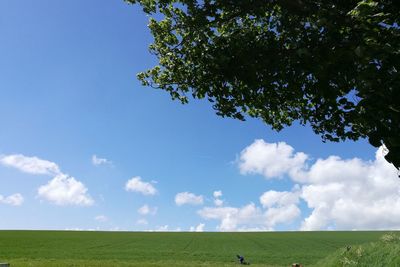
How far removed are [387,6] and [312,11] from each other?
5.07 ft

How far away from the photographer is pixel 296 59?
10.7 meters

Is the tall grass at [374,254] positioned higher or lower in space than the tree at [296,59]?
lower

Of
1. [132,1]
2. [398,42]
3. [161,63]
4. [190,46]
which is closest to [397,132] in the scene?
[398,42]

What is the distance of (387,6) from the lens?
31.7 feet

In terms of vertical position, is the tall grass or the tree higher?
the tree

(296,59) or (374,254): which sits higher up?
(296,59)

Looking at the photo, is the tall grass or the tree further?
the tall grass

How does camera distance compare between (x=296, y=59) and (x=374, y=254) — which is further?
(x=374, y=254)

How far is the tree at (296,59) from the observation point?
28.4ft

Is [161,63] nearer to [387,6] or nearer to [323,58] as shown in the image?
[323,58]

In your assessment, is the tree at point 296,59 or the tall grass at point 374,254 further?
the tall grass at point 374,254

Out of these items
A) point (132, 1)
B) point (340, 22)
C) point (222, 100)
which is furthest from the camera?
point (132, 1)

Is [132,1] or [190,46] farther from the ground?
[132,1]

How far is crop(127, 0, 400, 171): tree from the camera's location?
8.66m
